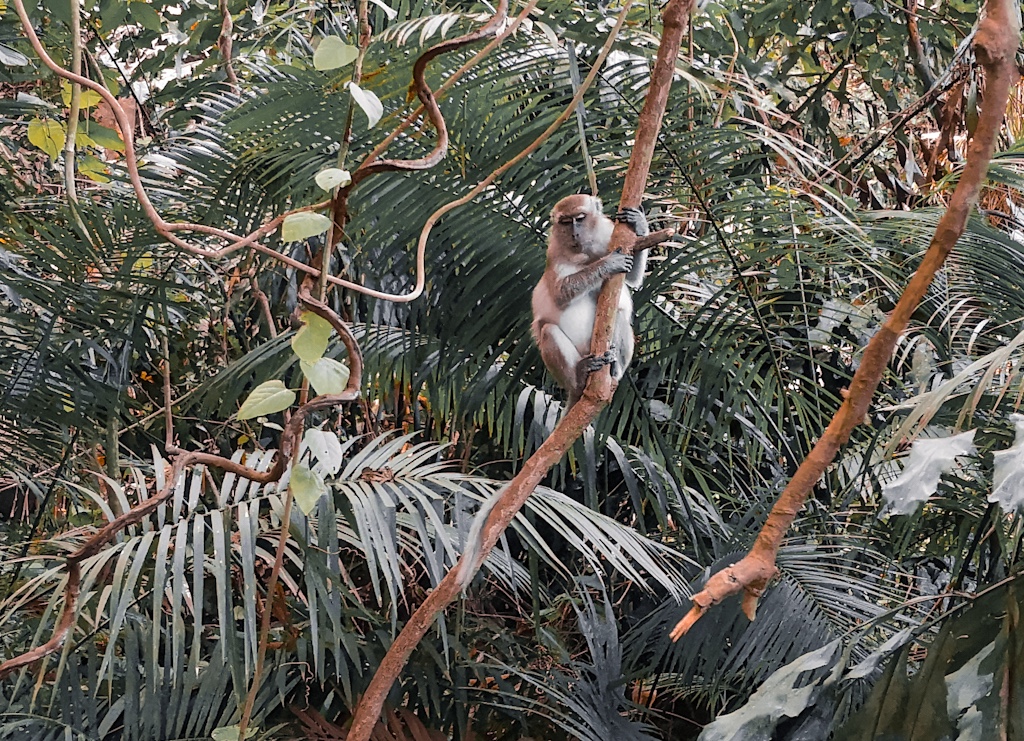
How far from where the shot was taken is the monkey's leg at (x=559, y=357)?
342 cm

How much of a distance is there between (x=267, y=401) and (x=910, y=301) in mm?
1078

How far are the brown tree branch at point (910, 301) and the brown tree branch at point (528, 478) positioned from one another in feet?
1.70

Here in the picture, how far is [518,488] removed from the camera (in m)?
1.88

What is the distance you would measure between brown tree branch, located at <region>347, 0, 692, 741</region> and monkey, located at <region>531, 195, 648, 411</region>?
4.39 ft

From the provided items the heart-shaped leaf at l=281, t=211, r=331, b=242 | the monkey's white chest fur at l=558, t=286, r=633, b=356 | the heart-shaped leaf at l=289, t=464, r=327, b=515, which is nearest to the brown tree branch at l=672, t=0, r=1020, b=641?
the heart-shaped leaf at l=289, t=464, r=327, b=515

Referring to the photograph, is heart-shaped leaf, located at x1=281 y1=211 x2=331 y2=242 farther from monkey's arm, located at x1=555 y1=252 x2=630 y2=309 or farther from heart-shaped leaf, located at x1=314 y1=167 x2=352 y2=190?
monkey's arm, located at x1=555 y1=252 x2=630 y2=309

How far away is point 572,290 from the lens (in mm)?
3506

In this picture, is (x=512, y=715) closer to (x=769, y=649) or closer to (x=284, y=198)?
(x=769, y=649)

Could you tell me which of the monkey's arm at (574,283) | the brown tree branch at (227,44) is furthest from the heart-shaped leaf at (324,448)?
the brown tree branch at (227,44)

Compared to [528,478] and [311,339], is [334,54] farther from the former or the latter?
[528,478]

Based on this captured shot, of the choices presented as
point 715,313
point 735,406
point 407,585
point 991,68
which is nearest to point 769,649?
point 735,406

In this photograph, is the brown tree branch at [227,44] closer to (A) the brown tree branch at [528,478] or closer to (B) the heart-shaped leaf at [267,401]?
(A) the brown tree branch at [528,478]

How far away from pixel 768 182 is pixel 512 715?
9.16 ft

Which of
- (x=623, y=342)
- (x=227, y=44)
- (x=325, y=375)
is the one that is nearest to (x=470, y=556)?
(x=325, y=375)
